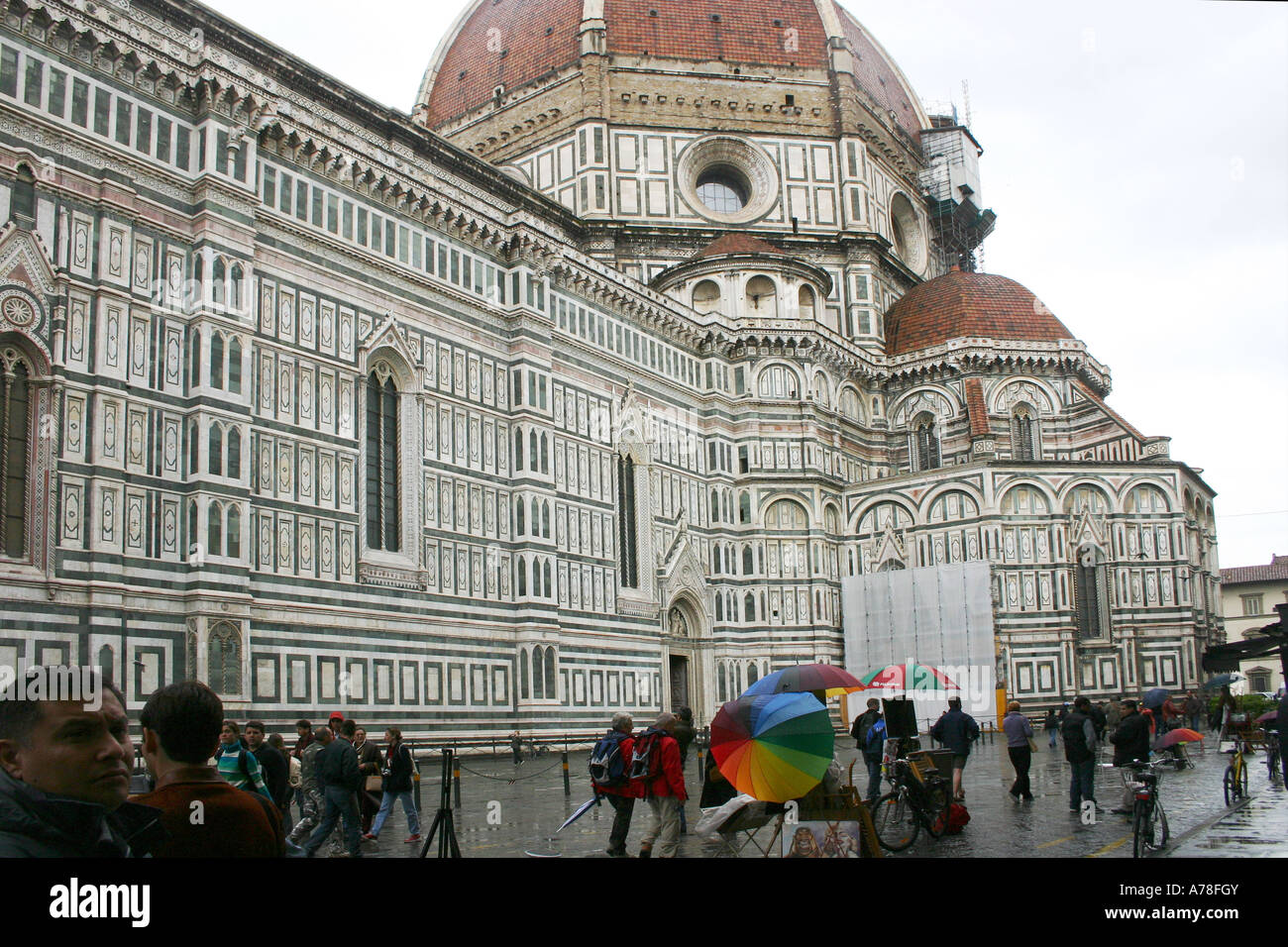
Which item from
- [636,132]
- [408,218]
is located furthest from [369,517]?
[636,132]

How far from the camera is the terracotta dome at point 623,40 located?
51.8m

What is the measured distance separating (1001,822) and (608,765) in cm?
574

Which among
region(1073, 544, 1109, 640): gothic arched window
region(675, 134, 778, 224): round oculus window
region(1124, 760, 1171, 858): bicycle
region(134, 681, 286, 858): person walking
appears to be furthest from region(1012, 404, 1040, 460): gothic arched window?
region(134, 681, 286, 858): person walking

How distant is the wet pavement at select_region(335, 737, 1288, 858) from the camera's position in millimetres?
12180

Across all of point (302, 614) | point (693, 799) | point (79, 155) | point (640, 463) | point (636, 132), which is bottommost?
point (693, 799)

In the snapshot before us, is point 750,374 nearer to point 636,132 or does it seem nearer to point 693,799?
point 636,132

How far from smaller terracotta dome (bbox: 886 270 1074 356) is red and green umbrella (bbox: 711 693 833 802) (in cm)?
4057

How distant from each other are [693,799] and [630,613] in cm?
1787

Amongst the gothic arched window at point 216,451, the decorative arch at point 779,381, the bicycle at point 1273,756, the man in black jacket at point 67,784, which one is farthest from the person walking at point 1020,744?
the decorative arch at point 779,381

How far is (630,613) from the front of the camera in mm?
37719

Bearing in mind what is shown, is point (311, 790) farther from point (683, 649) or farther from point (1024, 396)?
point (1024, 396)

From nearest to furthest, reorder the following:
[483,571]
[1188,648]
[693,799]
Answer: [693,799] < [483,571] < [1188,648]

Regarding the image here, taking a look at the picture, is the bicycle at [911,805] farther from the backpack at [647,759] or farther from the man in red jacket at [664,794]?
the backpack at [647,759]

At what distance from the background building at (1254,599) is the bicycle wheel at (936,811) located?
194 feet
